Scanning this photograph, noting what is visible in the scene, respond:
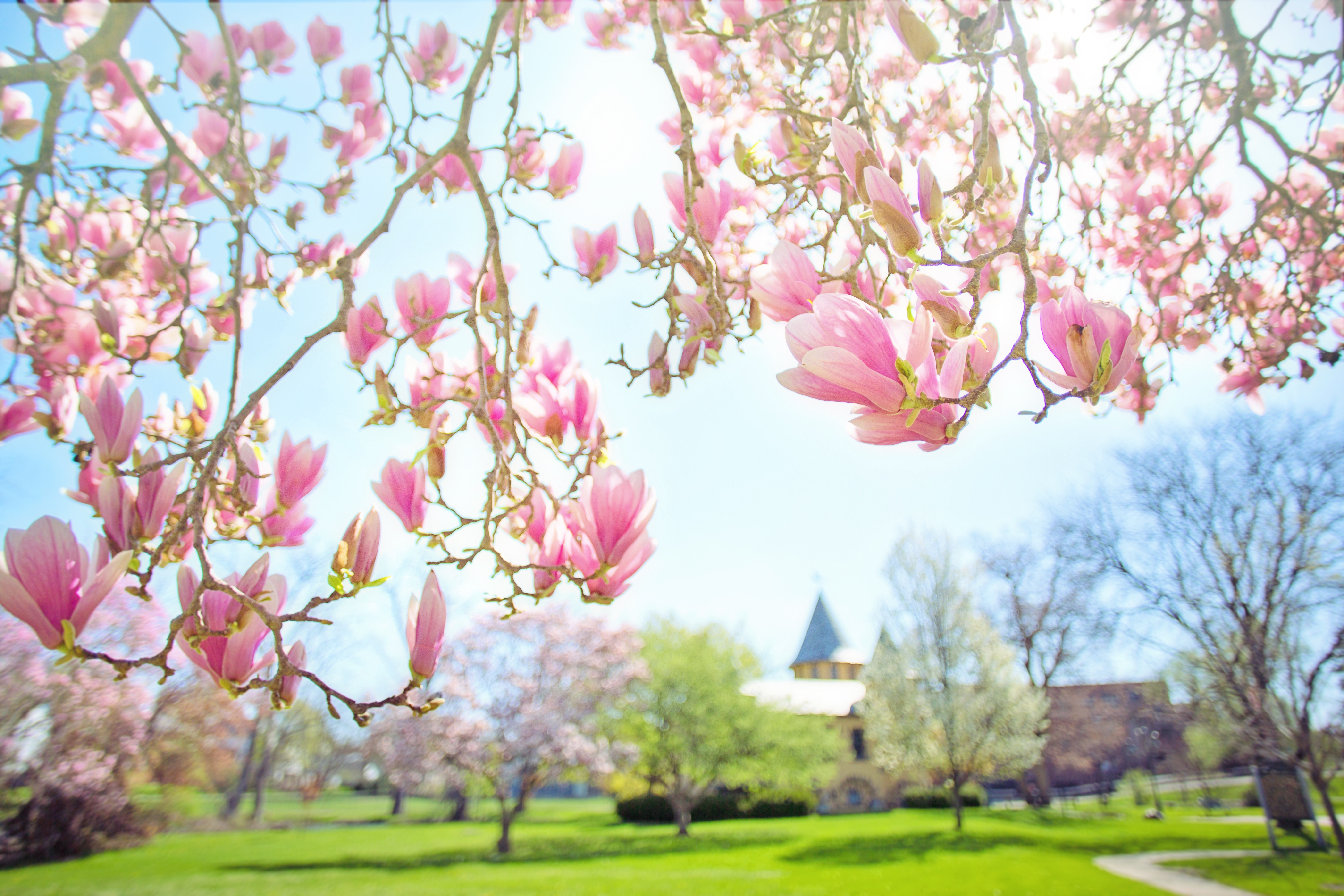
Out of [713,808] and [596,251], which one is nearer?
[596,251]

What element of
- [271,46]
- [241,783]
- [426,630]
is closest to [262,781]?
[241,783]

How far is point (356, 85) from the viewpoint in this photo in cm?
228

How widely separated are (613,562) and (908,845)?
15.5 metres

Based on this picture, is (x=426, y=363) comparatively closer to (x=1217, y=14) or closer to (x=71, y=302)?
(x=71, y=302)

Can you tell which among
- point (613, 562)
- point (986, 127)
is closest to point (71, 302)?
point (613, 562)

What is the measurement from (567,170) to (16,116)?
1.70 m

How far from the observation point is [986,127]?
965mm

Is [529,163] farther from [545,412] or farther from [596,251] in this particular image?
[545,412]

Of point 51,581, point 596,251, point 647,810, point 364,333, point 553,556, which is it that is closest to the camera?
point 51,581

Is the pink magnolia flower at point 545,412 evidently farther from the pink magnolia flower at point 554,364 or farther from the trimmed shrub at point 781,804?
the trimmed shrub at point 781,804

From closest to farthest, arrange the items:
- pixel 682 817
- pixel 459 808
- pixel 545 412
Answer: pixel 545 412
pixel 682 817
pixel 459 808

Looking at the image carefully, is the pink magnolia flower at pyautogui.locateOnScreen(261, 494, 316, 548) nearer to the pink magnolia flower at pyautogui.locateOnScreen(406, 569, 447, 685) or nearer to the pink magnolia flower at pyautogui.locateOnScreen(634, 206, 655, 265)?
the pink magnolia flower at pyautogui.locateOnScreen(406, 569, 447, 685)

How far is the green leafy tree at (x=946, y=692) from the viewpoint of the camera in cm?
1742

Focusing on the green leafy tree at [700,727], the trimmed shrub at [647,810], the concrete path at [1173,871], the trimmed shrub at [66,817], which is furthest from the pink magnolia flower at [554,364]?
the trimmed shrub at [647,810]
